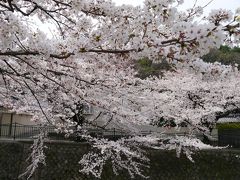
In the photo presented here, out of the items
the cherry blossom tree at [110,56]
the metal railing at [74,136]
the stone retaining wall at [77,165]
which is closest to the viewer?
the cherry blossom tree at [110,56]

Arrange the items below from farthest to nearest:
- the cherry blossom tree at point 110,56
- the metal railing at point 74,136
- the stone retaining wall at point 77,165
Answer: the metal railing at point 74,136 < the stone retaining wall at point 77,165 < the cherry blossom tree at point 110,56

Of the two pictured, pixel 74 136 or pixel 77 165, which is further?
pixel 74 136

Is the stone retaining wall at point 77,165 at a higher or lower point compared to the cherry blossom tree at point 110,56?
lower

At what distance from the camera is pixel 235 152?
1134cm

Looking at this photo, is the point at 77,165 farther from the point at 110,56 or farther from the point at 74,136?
the point at 110,56

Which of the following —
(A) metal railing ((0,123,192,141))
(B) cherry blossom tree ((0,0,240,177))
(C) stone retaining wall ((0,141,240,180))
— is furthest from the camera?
(A) metal railing ((0,123,192,141))

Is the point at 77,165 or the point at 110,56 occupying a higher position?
the point at 110,56

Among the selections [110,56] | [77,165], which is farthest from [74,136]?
[110,56]

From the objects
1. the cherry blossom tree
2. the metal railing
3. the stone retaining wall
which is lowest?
the stone retaining wall

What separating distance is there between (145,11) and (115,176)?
778cm

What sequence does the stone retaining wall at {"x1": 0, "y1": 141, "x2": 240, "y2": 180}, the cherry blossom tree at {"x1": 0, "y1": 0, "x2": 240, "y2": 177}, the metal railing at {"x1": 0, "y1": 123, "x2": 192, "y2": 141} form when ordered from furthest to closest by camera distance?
the metal railing at {"x1": 0, "y1": 123, "x2": 192, "y2": 141}
the stone retaining wall at {"x1": 0, "y1": 141, "x2": 240, "y2": 180}
the cherry blossom tree at {"x1": 0, "y1": 0, "x2": 240, "y2": 177}

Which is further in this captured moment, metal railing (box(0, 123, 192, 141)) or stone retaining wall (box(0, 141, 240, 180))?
metal railing (box(0, 123, 192, 141))

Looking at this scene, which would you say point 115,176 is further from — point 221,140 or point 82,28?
point 221,140

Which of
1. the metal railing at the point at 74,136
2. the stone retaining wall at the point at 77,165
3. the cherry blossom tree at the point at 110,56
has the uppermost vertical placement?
the cherry blossom tree at the point at 110,56
